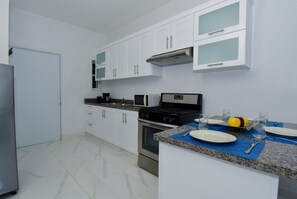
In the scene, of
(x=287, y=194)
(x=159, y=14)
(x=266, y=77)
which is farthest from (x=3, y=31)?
(x=287, y=194)

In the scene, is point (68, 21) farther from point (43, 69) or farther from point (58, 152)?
point (58, 152)

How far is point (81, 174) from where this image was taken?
2.13m

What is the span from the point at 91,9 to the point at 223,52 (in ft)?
8.73

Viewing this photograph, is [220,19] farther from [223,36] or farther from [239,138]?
[239,138]

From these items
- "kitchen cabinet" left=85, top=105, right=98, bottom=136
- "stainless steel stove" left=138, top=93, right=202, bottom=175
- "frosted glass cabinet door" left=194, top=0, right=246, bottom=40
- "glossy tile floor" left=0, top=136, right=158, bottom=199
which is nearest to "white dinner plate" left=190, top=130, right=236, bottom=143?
"stainless steel stove" left=138, top=93, right=202, bottom=175

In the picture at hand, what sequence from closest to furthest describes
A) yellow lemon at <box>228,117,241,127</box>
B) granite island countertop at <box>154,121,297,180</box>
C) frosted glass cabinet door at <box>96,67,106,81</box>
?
granite island countertop at <box>154,121,297,180</box> < yellow lemon at <box>228,117,241,127</box> < frosted glass cabinet door at <box>96,67,106,81</box>

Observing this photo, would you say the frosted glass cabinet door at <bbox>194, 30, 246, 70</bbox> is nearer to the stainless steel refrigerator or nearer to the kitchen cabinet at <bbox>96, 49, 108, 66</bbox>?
the stainless steel refrigerator

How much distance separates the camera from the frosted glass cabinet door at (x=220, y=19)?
165 cm

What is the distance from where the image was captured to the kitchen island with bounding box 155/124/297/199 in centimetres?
66

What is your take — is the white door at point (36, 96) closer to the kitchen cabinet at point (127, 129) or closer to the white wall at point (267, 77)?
the kitchen cabinet at point (127, 129)

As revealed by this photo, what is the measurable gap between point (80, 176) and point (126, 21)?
10.6 feet

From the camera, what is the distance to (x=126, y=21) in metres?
3.50

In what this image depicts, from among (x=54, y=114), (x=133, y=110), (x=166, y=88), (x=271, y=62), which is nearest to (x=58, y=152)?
(x=54, y=114)

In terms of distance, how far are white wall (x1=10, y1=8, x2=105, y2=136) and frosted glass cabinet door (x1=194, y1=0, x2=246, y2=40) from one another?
3045 mm
